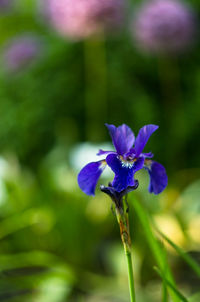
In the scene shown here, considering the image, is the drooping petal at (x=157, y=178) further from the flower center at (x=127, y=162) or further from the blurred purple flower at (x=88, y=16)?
the blurred purple flower at (x=88, y=16)

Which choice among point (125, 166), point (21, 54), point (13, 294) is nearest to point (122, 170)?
point (125, 166)

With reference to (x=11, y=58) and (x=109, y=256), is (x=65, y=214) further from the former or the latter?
(x=11, y=58)

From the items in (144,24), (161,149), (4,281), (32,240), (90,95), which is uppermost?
(144,24)

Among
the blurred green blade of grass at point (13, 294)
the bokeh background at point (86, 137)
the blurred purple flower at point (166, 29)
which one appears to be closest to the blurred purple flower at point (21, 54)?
the bokeh background at point (86, 137)

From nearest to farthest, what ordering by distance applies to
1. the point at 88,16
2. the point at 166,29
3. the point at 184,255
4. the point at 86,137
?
the point at 184,255 < the point at 88,16 < the point at 166,29 < the point at 86,137

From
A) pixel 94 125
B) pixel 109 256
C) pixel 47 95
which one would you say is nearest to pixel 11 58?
pixel 47 95

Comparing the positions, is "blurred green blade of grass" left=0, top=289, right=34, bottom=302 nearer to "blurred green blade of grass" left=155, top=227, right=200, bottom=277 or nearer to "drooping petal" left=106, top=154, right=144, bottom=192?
"blurred green blade of grass" left=155, top=227, right=200, bottom=277

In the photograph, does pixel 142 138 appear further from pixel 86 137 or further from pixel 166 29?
pixel 86 137

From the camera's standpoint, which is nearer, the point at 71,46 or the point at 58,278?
the point at 58,278
